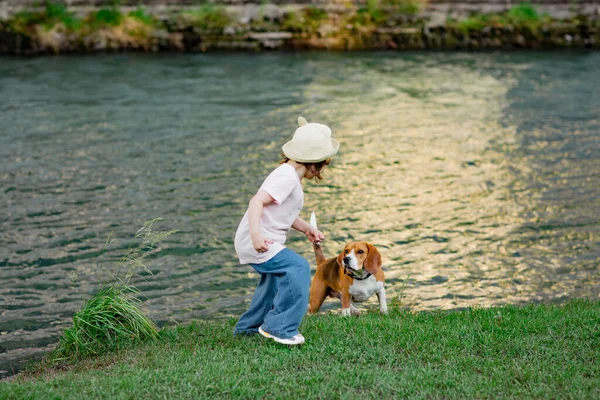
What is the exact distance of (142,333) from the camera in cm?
655

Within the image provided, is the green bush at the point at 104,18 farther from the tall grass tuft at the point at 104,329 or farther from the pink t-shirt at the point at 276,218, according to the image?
the pink t-shirt at the point at 276,218

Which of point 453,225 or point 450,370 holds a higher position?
point 450,370

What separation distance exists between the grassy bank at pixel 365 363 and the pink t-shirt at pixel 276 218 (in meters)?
0.73

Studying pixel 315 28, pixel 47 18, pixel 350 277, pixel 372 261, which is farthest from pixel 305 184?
pixel 47 18

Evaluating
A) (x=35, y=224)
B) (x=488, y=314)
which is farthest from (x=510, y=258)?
(x=35, y=224)

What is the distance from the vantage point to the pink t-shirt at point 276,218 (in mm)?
5688

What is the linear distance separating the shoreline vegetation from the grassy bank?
57.4ft

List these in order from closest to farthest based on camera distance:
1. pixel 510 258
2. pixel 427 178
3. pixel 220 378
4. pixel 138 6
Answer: pixel 220 378
pixel 510 258
pixel 427 178
pixel 138 6

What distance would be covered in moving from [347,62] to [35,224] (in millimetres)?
13161

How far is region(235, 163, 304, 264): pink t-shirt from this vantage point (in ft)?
18.7

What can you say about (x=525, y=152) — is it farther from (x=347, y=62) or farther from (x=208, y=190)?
(x=347, y=62)

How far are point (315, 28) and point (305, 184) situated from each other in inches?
473

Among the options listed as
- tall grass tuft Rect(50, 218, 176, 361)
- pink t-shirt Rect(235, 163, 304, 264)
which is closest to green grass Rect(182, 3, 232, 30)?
tall grass tuft Rect(50, 218, 176, 361)

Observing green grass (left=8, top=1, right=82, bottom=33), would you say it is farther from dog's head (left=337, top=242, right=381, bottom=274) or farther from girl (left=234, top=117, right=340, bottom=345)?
girl (left=234, top=117, right=340, bottom=345)
